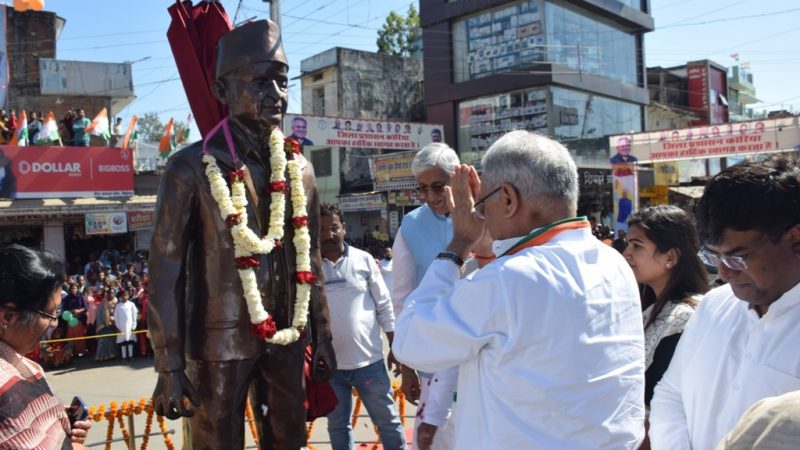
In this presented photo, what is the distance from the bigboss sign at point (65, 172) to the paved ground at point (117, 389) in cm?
704

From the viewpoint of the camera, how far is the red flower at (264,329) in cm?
253

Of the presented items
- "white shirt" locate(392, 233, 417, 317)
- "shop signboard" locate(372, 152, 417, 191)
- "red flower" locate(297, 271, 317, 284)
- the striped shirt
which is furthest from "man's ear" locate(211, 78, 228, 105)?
"shop signboard" locate(372, 152, 417, 191)

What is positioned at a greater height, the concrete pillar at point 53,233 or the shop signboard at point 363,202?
the shop signboard at point 363,202

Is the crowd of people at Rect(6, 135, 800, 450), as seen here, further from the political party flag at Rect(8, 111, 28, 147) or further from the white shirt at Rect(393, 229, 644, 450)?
the political party flag at Rect(8, 111, 28, 147)

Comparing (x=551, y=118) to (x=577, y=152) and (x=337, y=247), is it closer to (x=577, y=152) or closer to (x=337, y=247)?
(x=577, y=152)

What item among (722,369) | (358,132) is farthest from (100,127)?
(722,369)

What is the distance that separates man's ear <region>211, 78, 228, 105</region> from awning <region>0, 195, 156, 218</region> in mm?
13628

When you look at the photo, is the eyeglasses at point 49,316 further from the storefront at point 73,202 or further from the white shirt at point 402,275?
the storefront at point 73,202

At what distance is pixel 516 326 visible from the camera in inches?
62.6

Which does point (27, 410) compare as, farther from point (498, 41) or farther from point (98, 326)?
point (498, 41)

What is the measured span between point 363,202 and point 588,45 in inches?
432

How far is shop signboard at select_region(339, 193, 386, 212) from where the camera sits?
22.8m

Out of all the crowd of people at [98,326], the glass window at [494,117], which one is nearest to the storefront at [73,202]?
the crowd of people at [98,326]

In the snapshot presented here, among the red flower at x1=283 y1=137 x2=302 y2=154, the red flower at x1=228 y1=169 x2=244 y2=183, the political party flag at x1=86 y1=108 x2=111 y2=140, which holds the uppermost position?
the political party flag at x1=86 y1=108 x2=111 y2=140
